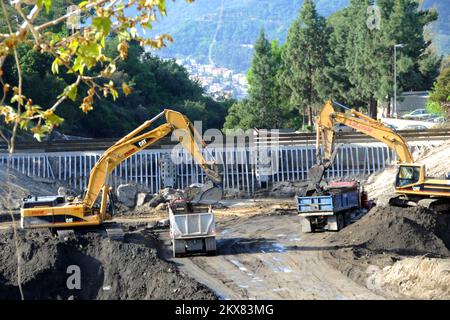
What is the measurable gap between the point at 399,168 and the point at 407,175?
383 mm

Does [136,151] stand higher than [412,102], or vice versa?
[412,102]

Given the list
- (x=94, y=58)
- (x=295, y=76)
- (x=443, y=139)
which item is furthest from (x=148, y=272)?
(x=295, y=76)

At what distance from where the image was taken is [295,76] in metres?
70.4

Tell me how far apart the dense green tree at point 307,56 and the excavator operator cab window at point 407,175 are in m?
37.2

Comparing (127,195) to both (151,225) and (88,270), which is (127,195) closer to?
(151,225)

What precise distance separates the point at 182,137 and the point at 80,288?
6.44 m

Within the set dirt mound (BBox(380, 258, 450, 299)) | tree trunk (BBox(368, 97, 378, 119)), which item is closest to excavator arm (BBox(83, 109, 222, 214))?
dirt mound (BBox(380, 258, 450, 299))

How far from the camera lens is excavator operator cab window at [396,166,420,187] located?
31391mm

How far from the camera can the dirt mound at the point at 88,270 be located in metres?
22.5

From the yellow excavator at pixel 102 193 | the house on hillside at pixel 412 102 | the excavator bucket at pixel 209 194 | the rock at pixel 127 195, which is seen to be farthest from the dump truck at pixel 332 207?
the house on hillside at pixel 412 102

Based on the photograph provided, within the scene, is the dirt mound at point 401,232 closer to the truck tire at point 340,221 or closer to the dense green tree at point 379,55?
the truck tire at point 340,221

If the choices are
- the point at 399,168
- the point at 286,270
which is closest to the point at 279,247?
the point at 286,270

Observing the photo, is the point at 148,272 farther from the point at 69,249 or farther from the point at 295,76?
the point at 295,76

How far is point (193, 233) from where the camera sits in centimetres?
2644
